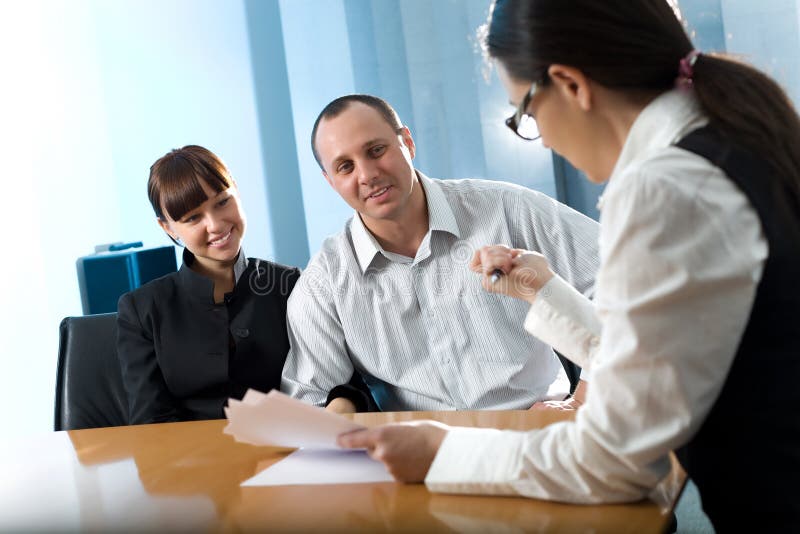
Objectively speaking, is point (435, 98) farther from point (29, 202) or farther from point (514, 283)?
point (514, 283)

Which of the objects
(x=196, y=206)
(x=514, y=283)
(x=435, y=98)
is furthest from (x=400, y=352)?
(x=435, y=98)

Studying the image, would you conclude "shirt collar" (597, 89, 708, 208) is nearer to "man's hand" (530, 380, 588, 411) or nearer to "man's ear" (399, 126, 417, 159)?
"man's hand" (530, 380, 588, 411)

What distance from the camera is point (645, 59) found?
1.01 metres

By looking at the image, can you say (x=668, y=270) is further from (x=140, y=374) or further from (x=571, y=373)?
(x=140, y=374)

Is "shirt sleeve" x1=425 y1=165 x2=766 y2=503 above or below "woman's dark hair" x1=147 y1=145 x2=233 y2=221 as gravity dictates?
below

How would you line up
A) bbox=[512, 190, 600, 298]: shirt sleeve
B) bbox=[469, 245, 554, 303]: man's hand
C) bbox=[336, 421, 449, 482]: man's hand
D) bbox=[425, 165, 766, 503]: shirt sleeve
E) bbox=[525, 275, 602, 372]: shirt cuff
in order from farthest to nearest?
bbox=[512, 190, 600, 298]: shirt sleeve, bbox=[469, 245, 554, 303]: man's hand, bbox=[525, 275, 602, 372]: shirt cuff, bbox=[336, 421, 449, 482]: man's hand, bbox=[425, 165, 766, 503]: shirt sleeve

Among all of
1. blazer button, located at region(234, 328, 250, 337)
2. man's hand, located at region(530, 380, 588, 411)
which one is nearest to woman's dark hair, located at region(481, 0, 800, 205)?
man's hand, located at region(530, 380, 588, 411)

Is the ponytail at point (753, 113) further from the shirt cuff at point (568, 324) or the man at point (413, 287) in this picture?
the man at point (413, 287)

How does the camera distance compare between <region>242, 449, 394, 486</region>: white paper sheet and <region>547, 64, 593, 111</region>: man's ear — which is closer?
<region>547, 64, 593, 111</region>: man's ear

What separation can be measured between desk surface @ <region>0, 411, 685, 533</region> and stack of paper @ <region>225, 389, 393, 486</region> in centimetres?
3

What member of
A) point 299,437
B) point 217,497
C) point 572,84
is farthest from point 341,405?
point 572,84

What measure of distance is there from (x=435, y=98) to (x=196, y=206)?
2.15 m

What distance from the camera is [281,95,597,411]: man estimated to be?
2051 mm

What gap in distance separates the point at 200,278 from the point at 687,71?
1593mm
